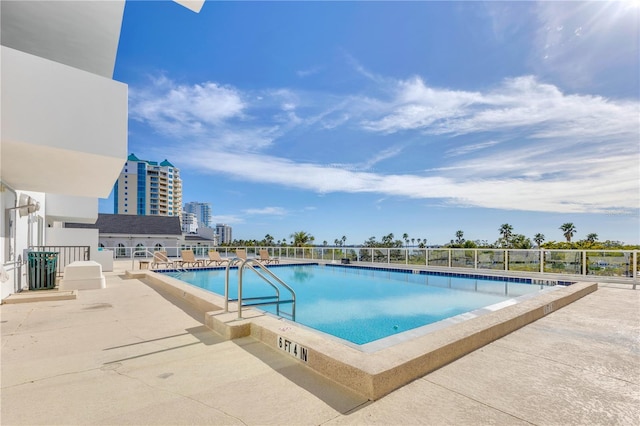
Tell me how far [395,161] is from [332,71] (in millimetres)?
14761

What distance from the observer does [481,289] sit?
27.4 feet

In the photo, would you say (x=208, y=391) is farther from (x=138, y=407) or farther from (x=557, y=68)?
(x=557, y=68)

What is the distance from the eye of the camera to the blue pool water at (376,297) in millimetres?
5188

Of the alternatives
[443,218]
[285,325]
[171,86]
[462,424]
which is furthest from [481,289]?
[443,218]

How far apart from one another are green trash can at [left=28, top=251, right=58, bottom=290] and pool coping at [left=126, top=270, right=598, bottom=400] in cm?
473

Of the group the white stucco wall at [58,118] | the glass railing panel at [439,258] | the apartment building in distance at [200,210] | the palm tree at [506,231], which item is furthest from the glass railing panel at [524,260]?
the apartment building in distance at [200,210]

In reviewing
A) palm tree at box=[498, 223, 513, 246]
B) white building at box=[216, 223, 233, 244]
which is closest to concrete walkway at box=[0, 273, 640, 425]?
palm tree at box=[498, 223, 513, 246]

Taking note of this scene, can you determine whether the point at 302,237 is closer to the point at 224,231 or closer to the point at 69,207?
the point at 69,207

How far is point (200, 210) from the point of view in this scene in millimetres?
144875

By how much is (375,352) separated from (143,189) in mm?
92753

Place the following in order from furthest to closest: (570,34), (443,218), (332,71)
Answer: (443,218), (332,71), (570,34)

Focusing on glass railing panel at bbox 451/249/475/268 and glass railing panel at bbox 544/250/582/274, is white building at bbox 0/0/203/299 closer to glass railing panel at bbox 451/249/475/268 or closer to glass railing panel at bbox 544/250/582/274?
glass railing panel at bbox 451/249/475/268

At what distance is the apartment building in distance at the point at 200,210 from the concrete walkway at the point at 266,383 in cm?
14508

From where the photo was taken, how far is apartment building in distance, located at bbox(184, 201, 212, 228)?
141875 mm
